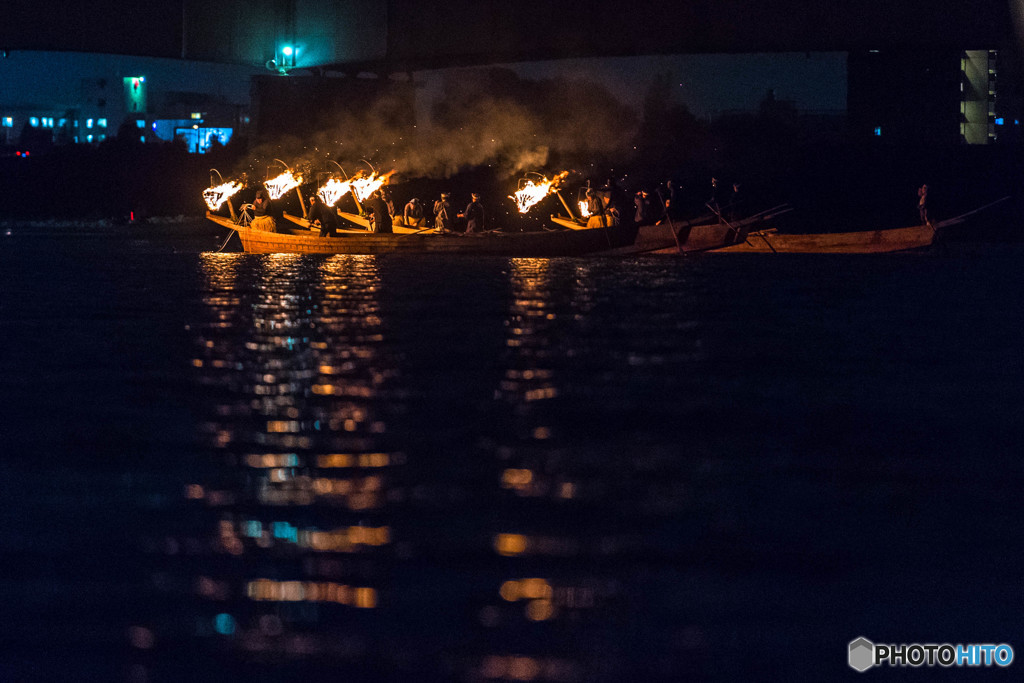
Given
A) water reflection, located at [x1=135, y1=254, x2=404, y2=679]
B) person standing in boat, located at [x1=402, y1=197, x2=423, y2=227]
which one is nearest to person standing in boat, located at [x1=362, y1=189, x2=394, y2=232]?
person standing in boat, located at [x1=402, y1=197, x2=423, y2=227]

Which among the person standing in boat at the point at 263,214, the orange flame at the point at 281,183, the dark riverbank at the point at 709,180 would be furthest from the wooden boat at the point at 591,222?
the orange flame at the point at 281,183

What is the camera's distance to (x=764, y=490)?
666 centimetres

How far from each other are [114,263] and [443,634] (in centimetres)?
2493

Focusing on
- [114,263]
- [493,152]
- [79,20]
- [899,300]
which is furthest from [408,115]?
[899,300]

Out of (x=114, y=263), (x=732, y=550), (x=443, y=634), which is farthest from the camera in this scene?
(x=114, y=263)

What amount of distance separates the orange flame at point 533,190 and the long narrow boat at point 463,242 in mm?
2331

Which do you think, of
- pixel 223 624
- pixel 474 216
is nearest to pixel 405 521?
pixel 223 624

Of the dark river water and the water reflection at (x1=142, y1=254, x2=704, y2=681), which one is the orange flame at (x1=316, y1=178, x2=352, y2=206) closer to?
the dark river water

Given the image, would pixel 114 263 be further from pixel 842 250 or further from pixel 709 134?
pixel 709 134

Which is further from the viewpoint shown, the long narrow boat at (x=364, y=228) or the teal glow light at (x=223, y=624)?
the long narrow boat at (x=364, y=228)

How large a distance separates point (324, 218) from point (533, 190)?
17.5 ft

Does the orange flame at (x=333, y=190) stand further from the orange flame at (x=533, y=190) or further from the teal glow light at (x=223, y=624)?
the teal glow light at (x=223, y=624)

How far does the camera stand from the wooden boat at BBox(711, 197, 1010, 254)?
2789cm

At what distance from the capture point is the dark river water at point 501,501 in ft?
15.1
